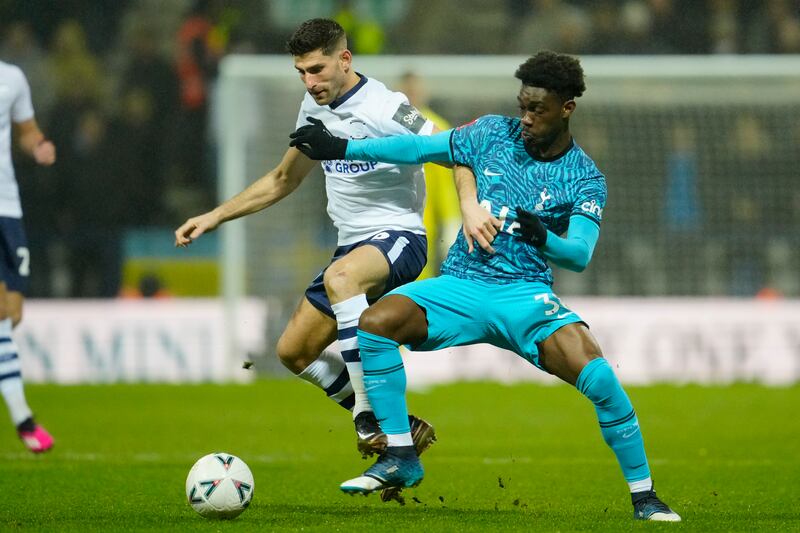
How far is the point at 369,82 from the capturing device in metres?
6.99

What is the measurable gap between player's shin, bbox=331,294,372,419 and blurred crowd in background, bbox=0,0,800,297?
10.6 meters

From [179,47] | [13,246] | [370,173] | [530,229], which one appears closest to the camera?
[530,229]

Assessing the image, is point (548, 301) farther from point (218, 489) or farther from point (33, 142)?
point (33, 142)

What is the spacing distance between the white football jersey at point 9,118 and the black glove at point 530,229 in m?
4.41

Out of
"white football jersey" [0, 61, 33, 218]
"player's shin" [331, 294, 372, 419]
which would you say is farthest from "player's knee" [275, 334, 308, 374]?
"white football jersey" [0, 61, 33, 218]

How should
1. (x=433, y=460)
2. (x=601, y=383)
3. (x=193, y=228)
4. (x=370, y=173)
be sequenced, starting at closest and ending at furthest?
(x=601, y=383)
(x=193, y=228)
(x=370, y=173)
(x=433, y=460)

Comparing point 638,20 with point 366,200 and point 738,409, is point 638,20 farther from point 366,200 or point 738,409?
point 366,200

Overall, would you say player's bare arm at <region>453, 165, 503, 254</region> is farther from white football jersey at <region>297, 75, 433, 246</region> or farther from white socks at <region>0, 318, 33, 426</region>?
white socks at <region>0, 318, 33, 426</region>

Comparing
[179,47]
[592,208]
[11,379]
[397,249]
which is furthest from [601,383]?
[179,47]

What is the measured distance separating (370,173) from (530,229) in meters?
1.65

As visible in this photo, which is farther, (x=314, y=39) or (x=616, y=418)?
(x=314, y=39)

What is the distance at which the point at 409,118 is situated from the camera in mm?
6770

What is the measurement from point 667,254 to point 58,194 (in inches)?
292

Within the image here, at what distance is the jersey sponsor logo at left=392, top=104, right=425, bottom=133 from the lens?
674cm
